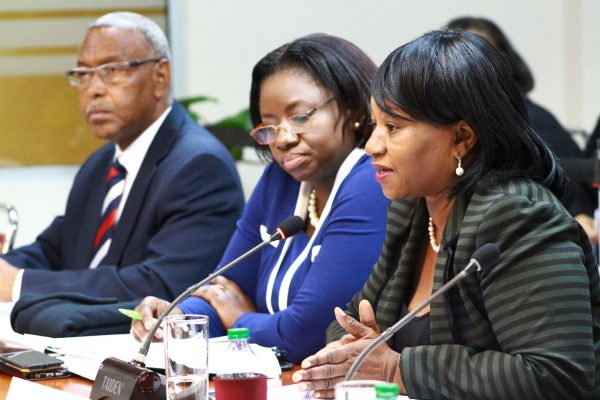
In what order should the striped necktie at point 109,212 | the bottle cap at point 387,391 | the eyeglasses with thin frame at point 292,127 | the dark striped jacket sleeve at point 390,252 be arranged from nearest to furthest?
the bottle cap at point 387,391
the dark striped jacket sleeve at point 390,252
the eyeglasses with thin frame at point 292,127
the striped necktie at point 109,212

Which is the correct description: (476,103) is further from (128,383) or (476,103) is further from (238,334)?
(128,383)

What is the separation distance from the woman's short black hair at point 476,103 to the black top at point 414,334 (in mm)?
288

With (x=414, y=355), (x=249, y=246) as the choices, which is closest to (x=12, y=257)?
(x=249, y=246)

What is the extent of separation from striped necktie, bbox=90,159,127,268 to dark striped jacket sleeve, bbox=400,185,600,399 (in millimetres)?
1849

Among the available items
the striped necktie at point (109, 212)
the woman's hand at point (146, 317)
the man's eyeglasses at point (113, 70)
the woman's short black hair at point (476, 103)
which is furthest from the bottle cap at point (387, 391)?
the man's eyeglasses at point (113, 70)

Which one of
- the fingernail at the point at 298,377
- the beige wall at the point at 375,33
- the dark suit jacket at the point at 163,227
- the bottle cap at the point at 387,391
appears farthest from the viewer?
the beige wall at the point at 375,33

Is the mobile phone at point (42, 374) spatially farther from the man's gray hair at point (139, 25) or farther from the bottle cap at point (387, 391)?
the man's gray hair at point (139, 25)

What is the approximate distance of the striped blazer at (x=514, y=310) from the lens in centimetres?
186

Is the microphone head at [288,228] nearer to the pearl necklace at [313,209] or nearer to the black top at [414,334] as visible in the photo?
the black top at [414,334]

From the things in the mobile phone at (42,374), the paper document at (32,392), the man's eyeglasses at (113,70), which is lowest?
the paper document at (32,392)

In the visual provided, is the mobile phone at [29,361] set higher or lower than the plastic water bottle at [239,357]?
lower

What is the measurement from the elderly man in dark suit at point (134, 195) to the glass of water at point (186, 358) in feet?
4.61

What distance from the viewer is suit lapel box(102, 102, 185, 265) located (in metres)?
3.51

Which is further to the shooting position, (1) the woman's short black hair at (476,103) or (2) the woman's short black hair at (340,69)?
(2) the woman's short black hair at (340,69)
